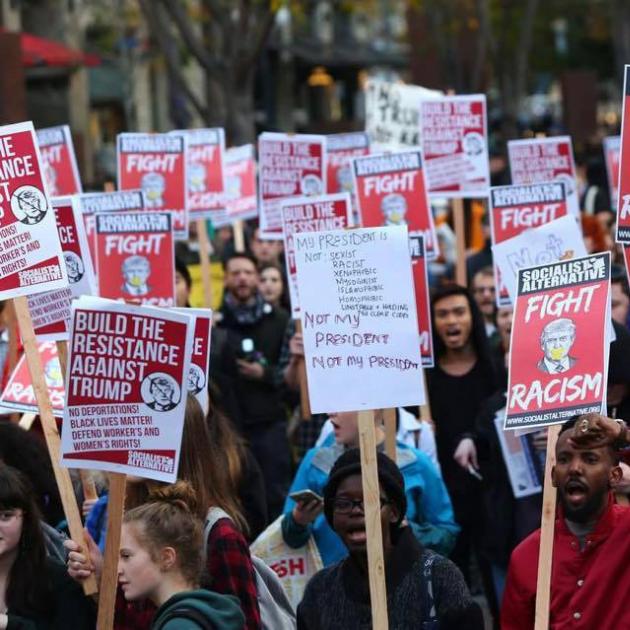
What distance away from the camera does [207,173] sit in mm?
14617

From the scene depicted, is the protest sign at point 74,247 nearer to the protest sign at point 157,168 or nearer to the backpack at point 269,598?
the backpack at point 269,598

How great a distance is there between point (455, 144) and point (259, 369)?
11.0ft

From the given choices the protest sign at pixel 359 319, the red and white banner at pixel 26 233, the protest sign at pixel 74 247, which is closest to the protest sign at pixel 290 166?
the protest sign at pixel 74 247

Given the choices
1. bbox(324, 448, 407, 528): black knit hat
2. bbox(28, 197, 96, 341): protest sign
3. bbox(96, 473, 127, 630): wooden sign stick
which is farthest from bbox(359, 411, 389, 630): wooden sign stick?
bbox(28, 197, 96, 341): protest sign

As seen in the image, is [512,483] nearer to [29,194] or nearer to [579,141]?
[29,194]

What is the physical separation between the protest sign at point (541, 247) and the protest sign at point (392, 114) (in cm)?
798

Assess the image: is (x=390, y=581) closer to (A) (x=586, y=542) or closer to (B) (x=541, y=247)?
(A) (x=586, y=542)

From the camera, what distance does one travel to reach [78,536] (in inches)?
240

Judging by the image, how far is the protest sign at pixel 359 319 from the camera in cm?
664

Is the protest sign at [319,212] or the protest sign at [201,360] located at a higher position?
the protest sign at [319,212]

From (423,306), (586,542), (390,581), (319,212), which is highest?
(319,212)

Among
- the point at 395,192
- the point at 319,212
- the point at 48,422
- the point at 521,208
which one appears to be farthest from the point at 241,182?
the point at 48,422

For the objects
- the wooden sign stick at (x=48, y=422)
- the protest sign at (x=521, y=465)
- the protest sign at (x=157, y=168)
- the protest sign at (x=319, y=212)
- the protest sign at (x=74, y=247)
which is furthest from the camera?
the protest sign at (x=157, y=168)

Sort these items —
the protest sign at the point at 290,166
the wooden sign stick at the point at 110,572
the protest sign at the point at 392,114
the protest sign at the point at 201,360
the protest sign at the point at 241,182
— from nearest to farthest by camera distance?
the wooden sign stick at the point at 110,572, the protest sign at the point at 201,360, the protest sign at the point at 290,166, the protest sign at the point at 241,182, the protest sign at the point at 392,114
